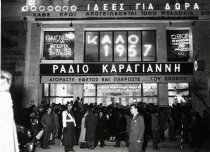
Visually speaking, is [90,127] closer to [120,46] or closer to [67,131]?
[67,131]

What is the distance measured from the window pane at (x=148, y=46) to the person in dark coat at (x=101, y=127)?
7.37 metres

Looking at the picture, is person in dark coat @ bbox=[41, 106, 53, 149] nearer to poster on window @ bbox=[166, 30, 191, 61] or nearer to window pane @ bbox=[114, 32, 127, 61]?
window pane @ bbox=[114, 32, 127, 61]

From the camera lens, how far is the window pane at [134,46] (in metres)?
22.7

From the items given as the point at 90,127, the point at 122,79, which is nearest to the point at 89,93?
the point at 122,79

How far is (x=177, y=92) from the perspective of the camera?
2228 cm

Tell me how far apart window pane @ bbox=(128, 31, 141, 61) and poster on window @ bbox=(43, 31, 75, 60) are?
13.6ft

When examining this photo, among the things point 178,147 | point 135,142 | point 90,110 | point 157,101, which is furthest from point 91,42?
point 135,142

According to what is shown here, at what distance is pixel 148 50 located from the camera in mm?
22656

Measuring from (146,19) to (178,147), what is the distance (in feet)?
29.9

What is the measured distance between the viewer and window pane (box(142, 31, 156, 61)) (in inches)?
891

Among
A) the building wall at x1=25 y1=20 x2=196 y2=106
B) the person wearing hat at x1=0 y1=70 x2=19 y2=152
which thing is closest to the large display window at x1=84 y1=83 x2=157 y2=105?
the building wall at x1=25 y1=20 x2=196 y2=106

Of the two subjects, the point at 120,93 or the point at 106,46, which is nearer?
the point at 120,93

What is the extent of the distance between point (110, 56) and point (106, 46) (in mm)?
782

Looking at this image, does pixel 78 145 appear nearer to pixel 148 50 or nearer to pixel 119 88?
pixel 119 88
